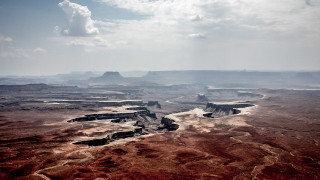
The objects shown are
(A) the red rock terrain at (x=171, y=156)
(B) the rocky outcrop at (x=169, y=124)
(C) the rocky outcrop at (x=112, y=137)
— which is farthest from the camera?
(B) the rocky outcrop at (x=169, y=124)

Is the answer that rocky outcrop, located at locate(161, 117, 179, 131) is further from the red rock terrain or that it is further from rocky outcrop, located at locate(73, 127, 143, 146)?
rocky outcrop, located at locate(73, 127, 143, 146)

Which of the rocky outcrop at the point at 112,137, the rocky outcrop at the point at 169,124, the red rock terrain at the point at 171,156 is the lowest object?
the rocky outcrop at the point at 169,124

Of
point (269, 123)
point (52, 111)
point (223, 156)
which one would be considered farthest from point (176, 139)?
point (52, 111)

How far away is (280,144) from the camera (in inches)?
3447

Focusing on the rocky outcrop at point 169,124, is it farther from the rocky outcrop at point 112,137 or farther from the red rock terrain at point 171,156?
the rocky outcrop at point 112,137

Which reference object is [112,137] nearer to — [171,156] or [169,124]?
[171,156]

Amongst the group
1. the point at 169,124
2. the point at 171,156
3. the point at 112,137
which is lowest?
the point at 169,124

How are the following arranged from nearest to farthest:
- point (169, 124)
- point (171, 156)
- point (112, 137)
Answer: point (171, 156) < point (112, 137) < point (169, 124)

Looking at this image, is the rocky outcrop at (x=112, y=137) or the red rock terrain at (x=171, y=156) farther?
the rocky outcrop at (x=112, y=137)

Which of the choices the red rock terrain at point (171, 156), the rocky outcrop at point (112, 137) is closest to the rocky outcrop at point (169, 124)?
the red rock terrain at point (171, 156)

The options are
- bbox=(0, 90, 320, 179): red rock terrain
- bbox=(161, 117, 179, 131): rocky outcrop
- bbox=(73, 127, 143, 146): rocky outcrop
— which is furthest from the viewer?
bbox=(161, 117, 179, 131): rocky outcrop

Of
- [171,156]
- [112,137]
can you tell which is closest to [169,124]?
[112,137]

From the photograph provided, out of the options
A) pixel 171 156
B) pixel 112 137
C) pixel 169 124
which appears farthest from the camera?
pixel 169 124

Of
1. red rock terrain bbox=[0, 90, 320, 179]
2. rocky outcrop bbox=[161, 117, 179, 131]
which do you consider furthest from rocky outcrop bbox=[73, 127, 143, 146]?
rocky outcrop bbox=[161, 117, 179, 131]
